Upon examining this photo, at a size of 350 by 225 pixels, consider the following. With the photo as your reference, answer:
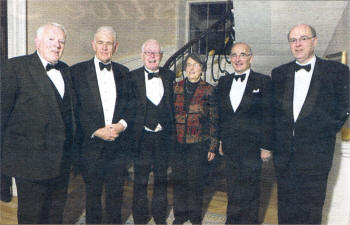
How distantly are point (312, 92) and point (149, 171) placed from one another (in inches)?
40.7

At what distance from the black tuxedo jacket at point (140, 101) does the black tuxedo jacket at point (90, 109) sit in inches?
2.7

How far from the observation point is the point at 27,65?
130 centimetres

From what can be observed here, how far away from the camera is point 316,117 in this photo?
1.48 metres

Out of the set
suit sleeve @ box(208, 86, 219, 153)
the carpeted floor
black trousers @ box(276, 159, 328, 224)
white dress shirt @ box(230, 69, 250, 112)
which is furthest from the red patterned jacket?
the carpeted floor

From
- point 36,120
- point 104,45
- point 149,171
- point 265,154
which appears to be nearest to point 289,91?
point 265,154

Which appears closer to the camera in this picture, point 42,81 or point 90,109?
point 42,81

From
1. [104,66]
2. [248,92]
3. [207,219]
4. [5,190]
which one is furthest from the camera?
[5,190]

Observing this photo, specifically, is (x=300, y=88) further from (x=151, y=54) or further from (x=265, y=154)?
(x=151, y=54)

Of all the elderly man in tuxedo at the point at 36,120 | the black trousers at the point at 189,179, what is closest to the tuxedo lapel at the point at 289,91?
the black trousers at the point at 189,179

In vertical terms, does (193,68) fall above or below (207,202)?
above

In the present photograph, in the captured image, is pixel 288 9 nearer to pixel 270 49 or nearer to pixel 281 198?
pixel 270 49

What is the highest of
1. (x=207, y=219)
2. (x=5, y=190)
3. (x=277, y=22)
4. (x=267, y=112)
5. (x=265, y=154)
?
(x=277, y=22)

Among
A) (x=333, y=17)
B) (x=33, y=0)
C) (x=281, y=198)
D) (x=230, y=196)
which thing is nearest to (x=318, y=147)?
(x=281, y=198)

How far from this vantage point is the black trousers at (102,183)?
158cm
